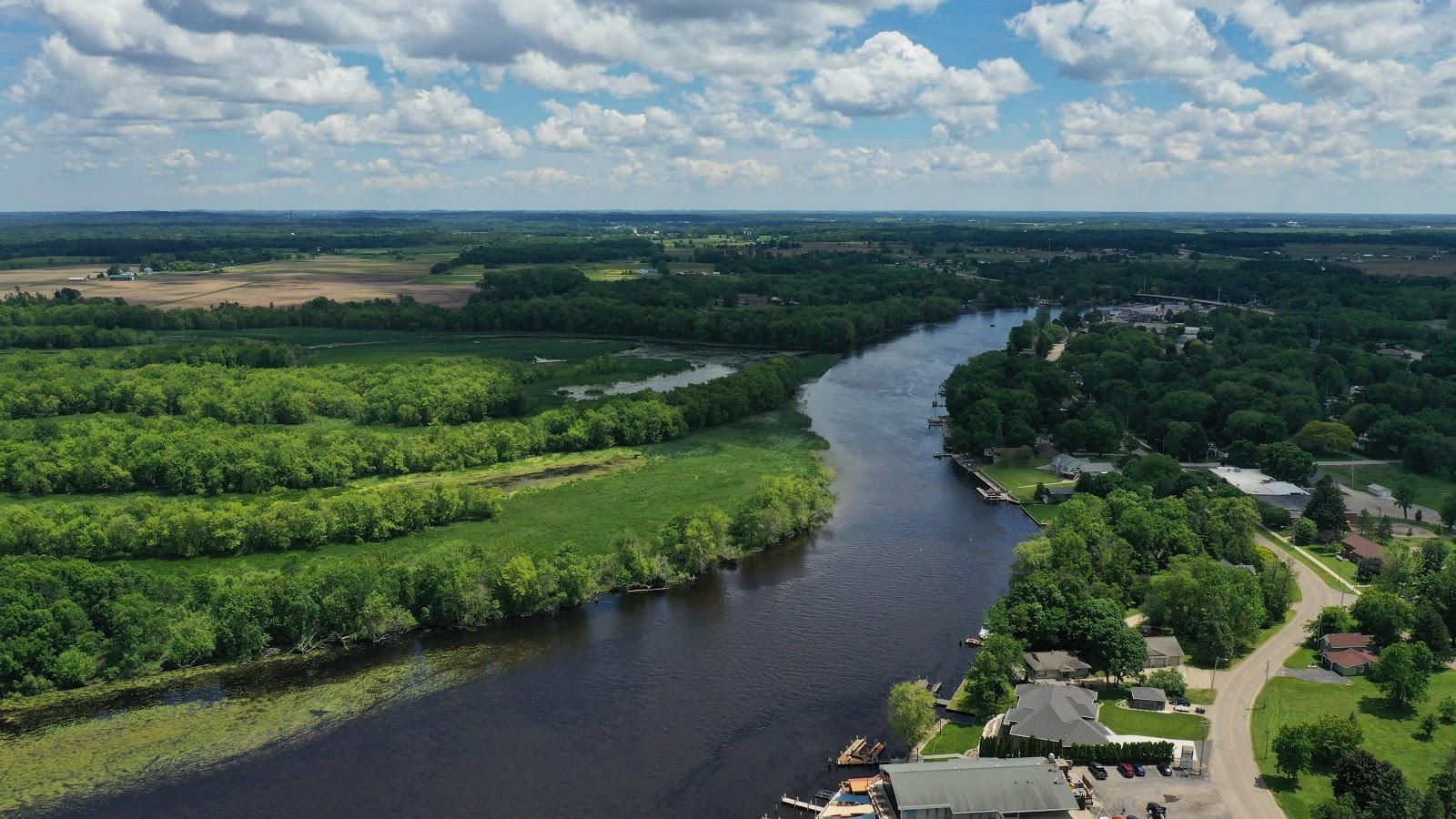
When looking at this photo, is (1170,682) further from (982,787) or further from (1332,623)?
(982,787)

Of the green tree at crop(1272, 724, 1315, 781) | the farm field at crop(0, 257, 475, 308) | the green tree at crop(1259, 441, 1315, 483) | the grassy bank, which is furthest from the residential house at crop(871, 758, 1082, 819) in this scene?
the farm field at crop(0, 257, 475, 308)

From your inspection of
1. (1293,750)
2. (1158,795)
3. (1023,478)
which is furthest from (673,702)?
(1023,478)

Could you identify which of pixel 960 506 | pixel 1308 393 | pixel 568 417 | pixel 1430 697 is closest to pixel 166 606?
pixel 568 417

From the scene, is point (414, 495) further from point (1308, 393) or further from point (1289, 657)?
point (1308, 393)

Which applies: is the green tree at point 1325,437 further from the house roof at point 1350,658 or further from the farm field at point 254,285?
the farm field at point 254,285

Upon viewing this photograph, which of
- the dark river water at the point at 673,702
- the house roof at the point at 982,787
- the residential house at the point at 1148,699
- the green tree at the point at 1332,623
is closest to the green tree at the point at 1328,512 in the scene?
the green tree at the point at 1332,623

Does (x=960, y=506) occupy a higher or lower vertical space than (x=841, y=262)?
lower
